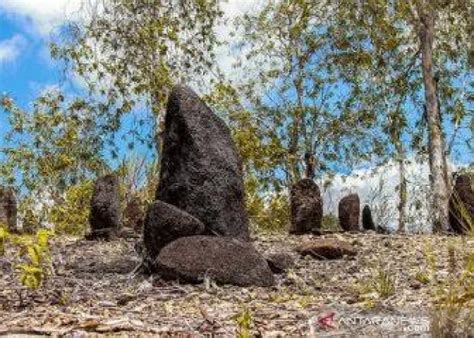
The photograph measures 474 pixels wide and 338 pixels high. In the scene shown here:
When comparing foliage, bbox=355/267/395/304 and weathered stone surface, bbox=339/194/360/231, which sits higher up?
weathered stone surface, bbox=339/194/360/231

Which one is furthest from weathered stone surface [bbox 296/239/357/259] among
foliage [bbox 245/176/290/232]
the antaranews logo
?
foliage [bbox 245/176/290/232]

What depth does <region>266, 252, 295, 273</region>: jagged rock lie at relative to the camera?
10680 mm

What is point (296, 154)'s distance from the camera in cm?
2733

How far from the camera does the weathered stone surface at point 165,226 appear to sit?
10867mm

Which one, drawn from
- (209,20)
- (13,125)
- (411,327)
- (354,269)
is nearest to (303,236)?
(354,269)

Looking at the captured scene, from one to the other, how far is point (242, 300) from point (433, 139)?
13.7 metres

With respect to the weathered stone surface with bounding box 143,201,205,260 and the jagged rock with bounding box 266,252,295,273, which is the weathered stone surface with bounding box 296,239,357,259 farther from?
the weathered stone surface with bounding box 143,201,205,260

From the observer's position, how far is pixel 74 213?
25.7m

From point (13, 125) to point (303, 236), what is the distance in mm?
15578

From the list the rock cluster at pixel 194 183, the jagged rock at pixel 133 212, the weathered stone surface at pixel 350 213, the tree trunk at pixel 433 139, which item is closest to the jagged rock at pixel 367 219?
the tree trunk at pixel 433 139

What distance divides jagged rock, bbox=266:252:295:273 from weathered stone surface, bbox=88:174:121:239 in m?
5.87

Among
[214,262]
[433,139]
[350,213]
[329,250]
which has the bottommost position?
[214,262]

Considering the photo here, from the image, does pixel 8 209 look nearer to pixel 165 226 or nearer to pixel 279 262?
pixel 165 226

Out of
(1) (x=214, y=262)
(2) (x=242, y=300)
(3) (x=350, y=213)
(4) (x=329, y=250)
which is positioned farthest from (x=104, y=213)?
(2) (x=242, y=300)
